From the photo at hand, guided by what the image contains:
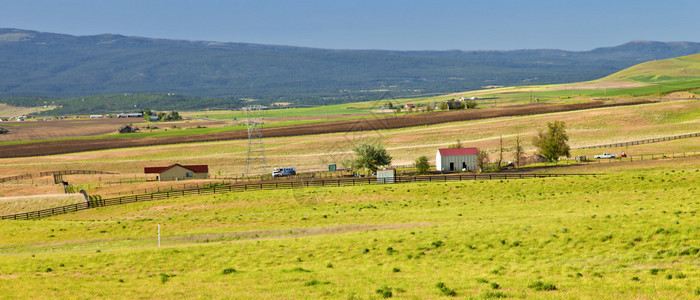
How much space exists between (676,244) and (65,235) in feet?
134

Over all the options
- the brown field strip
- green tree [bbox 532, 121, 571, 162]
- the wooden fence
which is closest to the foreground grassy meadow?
green tree [bbox 532, 121, 571, 162]

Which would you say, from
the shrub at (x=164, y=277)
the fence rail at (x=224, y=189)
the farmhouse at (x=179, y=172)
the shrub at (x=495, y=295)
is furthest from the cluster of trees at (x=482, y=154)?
the shrub at (x=495, y=295)

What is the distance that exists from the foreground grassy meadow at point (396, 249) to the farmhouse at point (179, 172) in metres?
39.4

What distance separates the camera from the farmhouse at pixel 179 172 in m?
93.0

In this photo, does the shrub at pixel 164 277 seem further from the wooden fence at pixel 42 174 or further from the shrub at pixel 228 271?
the wooden fence at pixel 42 174

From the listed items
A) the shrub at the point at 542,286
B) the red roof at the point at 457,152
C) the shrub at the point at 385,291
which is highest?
the red roof at the point at 457,152

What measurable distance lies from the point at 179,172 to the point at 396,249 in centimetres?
7024

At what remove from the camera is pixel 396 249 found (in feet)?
102

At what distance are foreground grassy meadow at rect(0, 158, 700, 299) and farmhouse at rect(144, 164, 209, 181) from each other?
129ft

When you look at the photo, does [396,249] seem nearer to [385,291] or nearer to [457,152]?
[385,291]

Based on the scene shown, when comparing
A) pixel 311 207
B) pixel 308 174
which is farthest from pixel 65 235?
pixel 308 174

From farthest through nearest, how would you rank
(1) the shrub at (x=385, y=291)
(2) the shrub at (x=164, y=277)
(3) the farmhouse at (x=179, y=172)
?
1. (3) the farmhouse at (x=179, y=172)
2. (2) the shrub at (x=164, y=277)
3. (1) the shrub at (x=385, y=291)

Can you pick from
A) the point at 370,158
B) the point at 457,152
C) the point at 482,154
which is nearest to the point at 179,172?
the point at 370,158

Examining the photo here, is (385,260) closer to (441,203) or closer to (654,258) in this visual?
(654,258)
